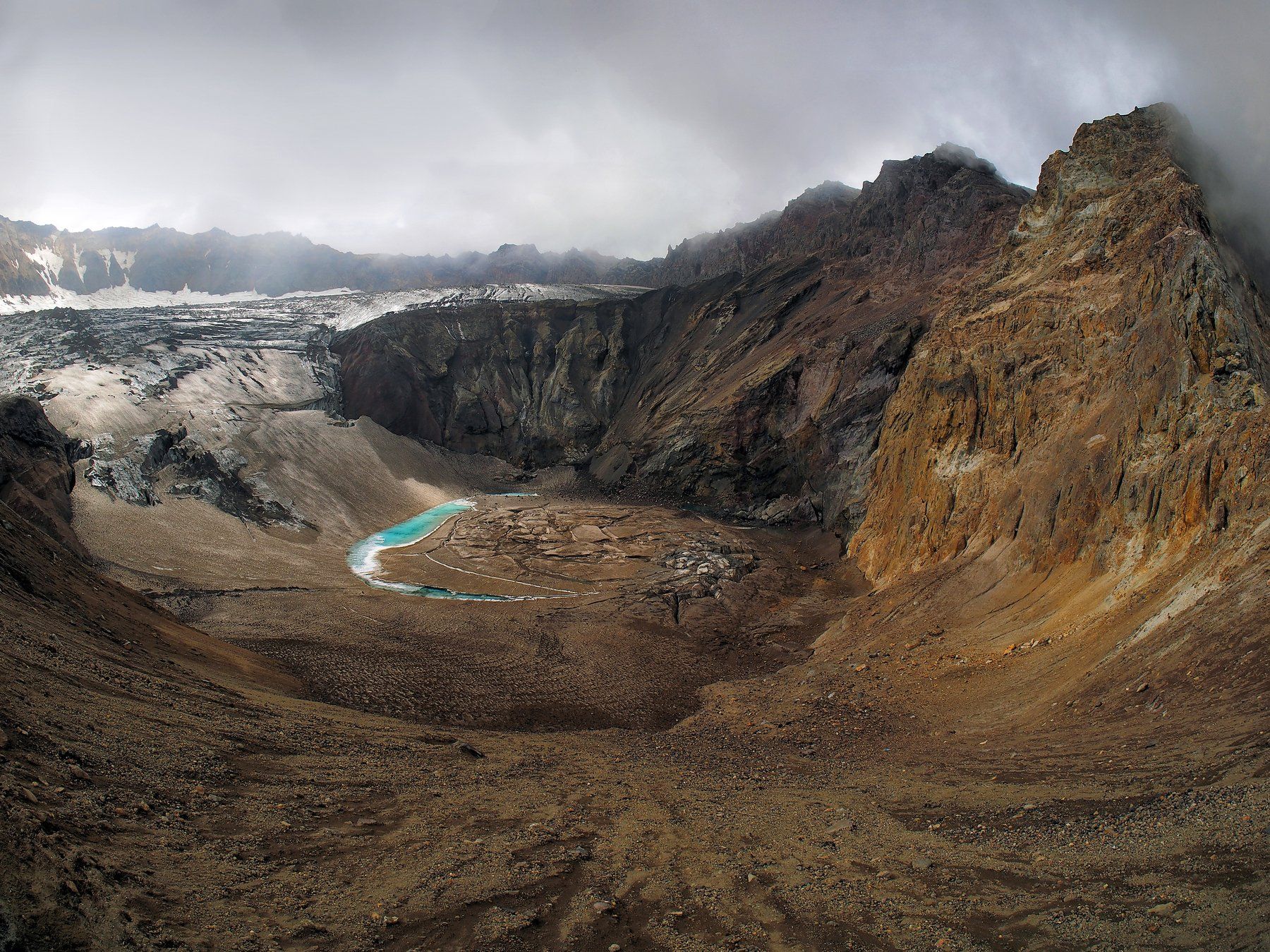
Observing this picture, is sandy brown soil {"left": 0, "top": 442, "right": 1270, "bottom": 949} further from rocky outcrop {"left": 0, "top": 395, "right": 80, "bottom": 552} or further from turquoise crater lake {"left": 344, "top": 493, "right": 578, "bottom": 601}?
rocky outcrop {"left": 0, "top": 395, "right": 80, "bottom": 552}

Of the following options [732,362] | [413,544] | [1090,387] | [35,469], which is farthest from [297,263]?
[1090,387]

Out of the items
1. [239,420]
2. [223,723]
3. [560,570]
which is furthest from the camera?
[239,420]

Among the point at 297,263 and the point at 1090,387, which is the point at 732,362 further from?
the point at 297,263

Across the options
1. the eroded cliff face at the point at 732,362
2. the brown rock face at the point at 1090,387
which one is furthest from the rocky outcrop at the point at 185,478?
the brown rock face at the point at 1090,387

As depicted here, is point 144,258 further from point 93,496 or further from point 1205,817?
point 1205,817

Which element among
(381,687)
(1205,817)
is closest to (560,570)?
(381,687)

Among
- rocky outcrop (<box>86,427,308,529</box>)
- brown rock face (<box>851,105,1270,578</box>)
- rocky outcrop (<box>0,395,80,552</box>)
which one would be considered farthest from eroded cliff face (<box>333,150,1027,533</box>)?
rocky outcrop (<box>0,395,80,552</box>)

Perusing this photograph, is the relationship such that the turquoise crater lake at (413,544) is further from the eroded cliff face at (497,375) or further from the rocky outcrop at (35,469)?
the eroded cliff face at (497,375)
